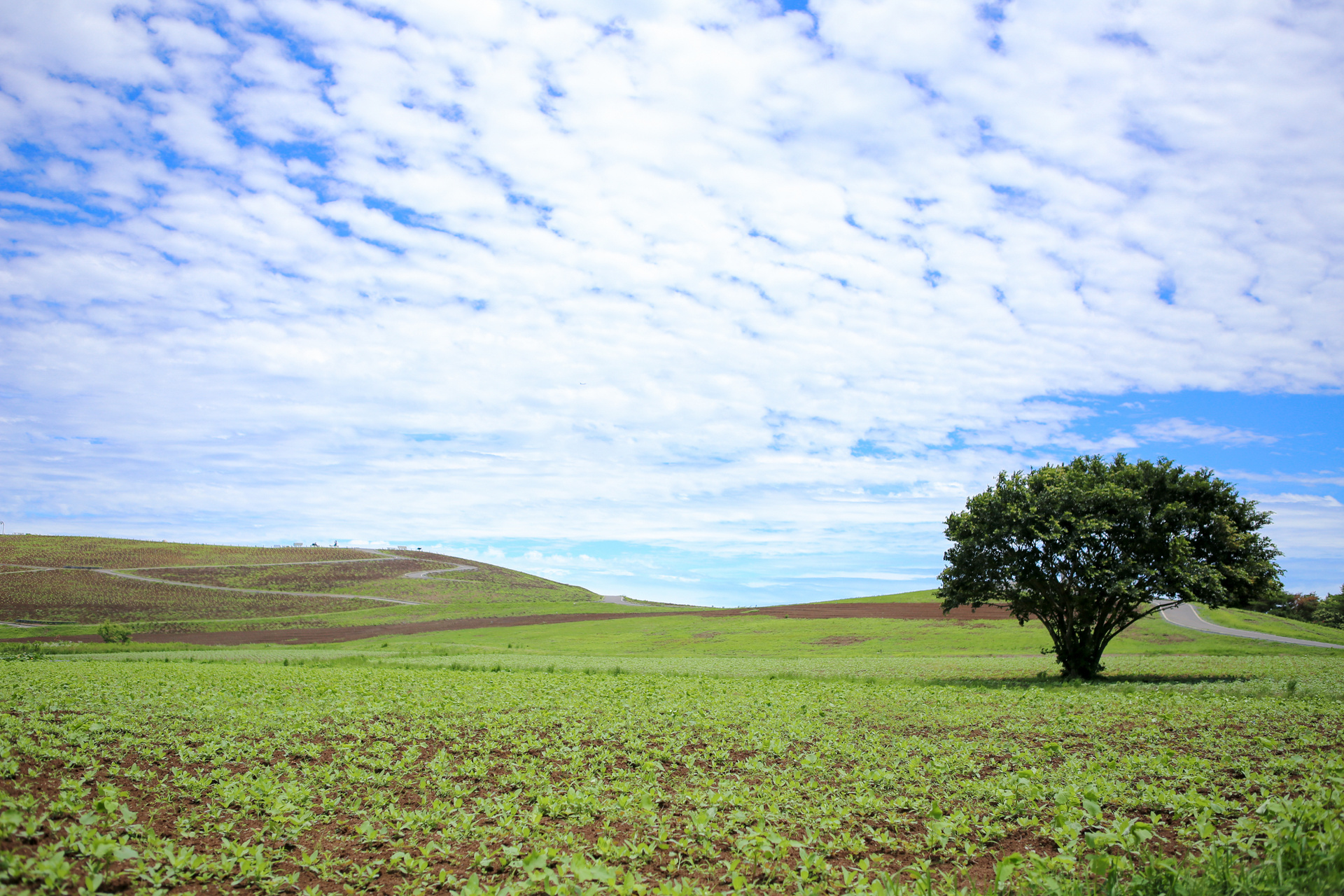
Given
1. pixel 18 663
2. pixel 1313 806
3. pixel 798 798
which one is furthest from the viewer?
pixel 18 663

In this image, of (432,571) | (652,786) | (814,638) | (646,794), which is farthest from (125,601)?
(646,794)

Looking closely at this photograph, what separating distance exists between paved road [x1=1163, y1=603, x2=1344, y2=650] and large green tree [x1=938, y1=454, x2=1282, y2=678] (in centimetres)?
1900

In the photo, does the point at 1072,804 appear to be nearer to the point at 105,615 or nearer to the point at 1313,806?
the point at 1313,806

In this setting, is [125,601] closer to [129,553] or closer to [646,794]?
[129,553]

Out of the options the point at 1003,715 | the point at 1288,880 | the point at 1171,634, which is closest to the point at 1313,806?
the point at 1288,880

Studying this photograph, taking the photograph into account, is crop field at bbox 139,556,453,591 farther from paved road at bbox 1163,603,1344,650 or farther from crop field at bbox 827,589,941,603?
paved road at bbox 1163,603,1344,650

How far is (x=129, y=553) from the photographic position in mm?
128625

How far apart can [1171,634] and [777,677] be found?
52772mm

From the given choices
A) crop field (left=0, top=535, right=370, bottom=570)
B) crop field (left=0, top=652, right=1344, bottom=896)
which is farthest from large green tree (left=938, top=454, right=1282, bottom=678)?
crop field (left=0, top=535, right=370, bottom=570)

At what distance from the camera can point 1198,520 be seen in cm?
3161

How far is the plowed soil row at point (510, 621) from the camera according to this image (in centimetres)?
6767

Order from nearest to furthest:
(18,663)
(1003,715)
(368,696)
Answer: (1003,715) → (368,696) → (18,663)

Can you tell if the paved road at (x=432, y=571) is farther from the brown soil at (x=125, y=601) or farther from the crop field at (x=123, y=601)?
the crop field at (x=123, y=601)

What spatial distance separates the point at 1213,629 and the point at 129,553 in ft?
545
